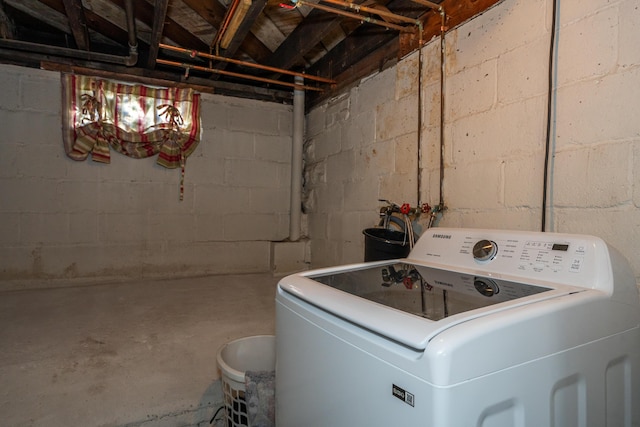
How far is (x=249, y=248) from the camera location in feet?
10.8

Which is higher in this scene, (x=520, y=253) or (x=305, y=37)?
(x=305, y=37)

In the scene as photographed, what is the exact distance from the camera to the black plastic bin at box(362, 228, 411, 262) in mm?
1747

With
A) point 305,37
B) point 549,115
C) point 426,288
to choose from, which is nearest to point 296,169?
point 305,37

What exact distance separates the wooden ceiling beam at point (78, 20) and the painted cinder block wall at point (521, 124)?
1730 millimetres

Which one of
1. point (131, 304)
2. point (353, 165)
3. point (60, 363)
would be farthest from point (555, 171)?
point (131, 304)

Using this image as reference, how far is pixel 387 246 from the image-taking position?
1753 millimetres

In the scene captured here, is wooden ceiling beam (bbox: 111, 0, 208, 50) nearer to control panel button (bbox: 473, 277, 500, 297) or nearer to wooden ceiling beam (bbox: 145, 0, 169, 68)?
wooden ceiling beam (bbox: 145, 0, 169, 68)

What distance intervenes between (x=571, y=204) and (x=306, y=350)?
3.53 ft

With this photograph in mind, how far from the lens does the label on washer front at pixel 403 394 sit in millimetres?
601

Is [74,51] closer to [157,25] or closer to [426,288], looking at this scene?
[157,25]

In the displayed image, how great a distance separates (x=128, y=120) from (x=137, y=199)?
2.06 ft

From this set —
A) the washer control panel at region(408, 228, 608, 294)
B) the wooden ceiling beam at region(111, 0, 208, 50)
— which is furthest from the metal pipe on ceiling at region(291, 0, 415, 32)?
the washer control panel at region(408, 228, 608, 294)

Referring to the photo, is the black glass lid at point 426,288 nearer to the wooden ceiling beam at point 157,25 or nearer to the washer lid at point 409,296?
the washer lid at point 409,296

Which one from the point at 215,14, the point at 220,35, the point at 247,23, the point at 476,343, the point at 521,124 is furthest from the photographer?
the point at 215,14
